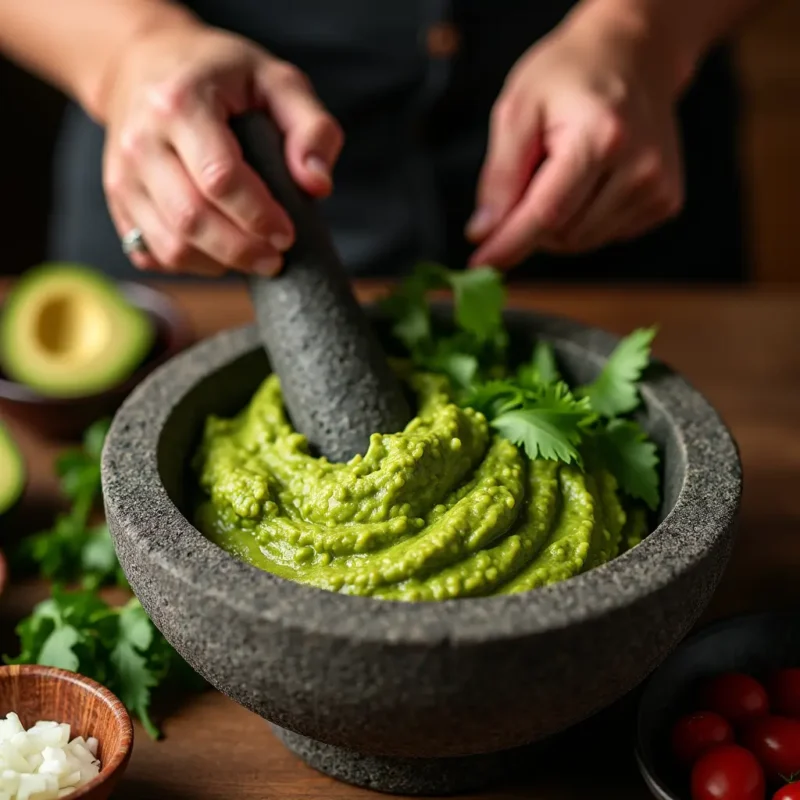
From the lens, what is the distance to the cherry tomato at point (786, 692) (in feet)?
4.44

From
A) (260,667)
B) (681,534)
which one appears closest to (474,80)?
(681,534)

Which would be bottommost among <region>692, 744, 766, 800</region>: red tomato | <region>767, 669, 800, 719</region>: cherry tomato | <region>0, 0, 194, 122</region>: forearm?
<region>767, 669, 800, 719</region>: cherry tomato

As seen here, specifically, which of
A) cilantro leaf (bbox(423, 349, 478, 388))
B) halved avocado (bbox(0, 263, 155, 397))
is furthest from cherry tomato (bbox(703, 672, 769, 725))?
halved avocado (bbox(0, 263, 155, 397))

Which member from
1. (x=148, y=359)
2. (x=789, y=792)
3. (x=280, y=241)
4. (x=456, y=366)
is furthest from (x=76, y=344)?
(x=789, y=792)

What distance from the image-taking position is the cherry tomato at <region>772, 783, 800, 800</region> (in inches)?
46.3

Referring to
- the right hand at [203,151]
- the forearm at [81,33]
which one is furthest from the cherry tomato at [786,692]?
the forearm at [81,33]

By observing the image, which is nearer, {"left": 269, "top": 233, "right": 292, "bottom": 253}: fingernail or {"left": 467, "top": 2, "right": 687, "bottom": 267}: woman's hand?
{"left": 269, "top": 233, "right": 292, "bottom": 253}: fingernail

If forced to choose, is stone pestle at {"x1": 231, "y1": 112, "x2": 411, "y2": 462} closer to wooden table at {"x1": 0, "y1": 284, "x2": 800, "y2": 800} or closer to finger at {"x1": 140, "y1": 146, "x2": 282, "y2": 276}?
finger at {"x1": 140, "y1": 146, "x2": 282, "y2": 276}

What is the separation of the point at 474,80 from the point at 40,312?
1.01m

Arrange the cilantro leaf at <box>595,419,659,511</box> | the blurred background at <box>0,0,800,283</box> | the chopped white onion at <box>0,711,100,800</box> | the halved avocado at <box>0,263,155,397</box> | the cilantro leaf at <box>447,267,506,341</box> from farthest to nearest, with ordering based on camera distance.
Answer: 1. the blurred background at <box>0,0,800,283</box>
2. the halved avocado at <box>0,263,155,397</box>
3. the cilantro leaf at <box>447,267,506,341</box>
4. the cilantro leaf at <box>595,419,659,511</box>
5. the chopped white onion at <box>0,711,100,800</box>

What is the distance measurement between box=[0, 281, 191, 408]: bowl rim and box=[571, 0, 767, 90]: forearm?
0.93 meters

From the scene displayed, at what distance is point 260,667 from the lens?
42.4 inches

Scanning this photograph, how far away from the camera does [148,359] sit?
6.75ft

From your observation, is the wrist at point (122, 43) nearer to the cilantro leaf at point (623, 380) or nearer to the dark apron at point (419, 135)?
the dark apron at point (419, 135)
